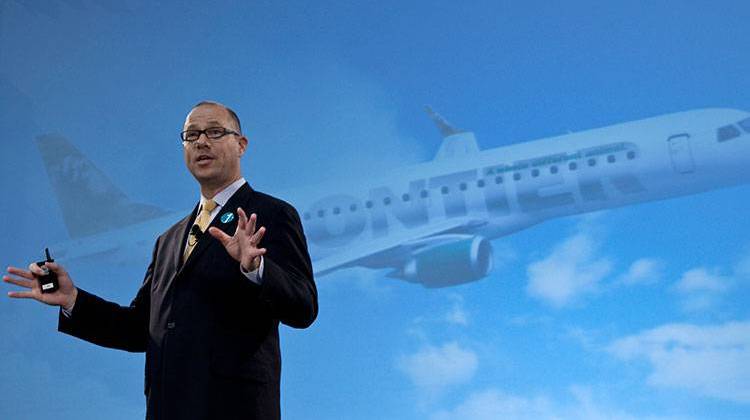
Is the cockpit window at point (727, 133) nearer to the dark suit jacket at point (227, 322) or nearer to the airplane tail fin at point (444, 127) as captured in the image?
the airplane tail fin at point (444, 127)

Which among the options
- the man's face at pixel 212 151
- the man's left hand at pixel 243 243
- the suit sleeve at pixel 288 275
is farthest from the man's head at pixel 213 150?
the man's left hand at pixel 243 243

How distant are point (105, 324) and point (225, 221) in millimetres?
346

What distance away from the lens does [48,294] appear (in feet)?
5.05

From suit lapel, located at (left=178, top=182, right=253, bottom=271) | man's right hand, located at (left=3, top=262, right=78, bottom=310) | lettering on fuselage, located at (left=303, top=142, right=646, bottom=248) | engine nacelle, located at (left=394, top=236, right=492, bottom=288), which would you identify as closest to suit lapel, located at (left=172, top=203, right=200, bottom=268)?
suit lapel, located at (left=178, top=182, right=253, bottom=271)

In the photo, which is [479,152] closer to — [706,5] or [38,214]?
[706,5]

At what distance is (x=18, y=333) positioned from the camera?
479 centimetres

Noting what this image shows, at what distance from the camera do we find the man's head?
4.95 feet

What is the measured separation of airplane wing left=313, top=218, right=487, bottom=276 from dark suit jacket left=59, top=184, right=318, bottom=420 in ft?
10.2

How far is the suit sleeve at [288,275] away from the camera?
1.30 m

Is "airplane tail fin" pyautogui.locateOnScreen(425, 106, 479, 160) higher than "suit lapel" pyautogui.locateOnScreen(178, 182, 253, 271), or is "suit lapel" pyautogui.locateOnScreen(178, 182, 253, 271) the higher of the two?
"airplane tail fin" pyautogui.locateOnScreen(425, 106, 479, 160)

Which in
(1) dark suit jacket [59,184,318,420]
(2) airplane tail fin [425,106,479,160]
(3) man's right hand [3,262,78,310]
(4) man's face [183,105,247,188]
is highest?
(2) airplane tail fin [425,106,479,160]

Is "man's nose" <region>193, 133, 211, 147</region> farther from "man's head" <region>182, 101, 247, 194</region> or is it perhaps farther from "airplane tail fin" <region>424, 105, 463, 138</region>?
"airplane tail fin" <region>424, 105, 463, 138</region>

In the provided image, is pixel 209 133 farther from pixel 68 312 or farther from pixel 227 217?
pixel 68 312

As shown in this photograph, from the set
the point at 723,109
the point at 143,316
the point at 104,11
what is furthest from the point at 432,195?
the point at 143,316
